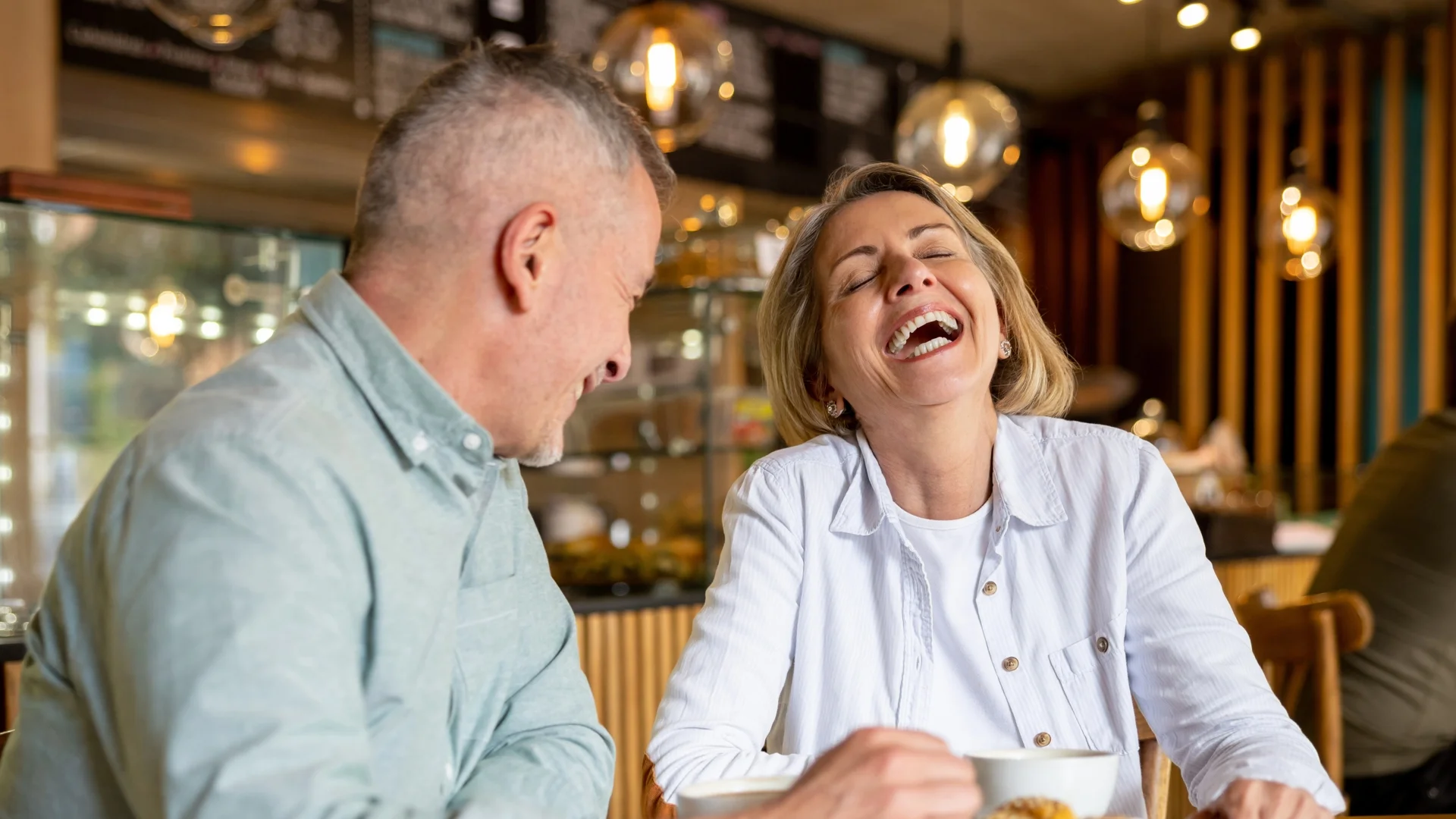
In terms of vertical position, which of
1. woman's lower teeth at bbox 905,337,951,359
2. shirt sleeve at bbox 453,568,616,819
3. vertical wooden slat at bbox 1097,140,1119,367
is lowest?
shirt sleeve at bbox 453,568,616,819

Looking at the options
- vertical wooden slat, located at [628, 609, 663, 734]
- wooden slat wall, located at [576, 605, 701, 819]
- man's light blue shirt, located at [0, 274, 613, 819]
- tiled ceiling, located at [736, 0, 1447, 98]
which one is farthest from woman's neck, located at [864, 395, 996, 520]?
tiled ceiling, located at [736, 0, 1447, 98]

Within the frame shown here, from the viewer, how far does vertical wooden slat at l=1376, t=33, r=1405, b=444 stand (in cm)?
615

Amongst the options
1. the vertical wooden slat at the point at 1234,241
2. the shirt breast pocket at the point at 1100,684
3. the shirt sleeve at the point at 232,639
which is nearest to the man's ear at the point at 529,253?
the shirt sleeve at the point at 232,639

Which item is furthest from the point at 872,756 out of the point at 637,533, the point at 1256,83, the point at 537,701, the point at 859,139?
the point at 1256,83

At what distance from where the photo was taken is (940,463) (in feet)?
5.28

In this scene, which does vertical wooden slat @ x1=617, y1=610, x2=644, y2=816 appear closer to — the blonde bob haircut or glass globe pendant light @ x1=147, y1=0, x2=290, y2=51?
the blonde bob haircut

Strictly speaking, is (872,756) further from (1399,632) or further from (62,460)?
(62,460)

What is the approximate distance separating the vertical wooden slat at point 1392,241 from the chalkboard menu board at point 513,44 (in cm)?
214

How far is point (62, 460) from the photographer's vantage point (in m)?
2.57

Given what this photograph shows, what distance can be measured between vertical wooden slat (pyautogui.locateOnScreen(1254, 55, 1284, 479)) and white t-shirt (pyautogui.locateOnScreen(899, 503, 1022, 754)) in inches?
221

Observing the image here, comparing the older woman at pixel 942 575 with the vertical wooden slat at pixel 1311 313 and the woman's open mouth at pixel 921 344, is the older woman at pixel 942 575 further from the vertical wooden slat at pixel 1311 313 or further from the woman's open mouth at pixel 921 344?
the vertical wooden slat at pixel 1311 313

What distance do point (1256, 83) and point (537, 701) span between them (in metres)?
6.66

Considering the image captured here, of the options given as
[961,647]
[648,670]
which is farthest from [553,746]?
[648,670]

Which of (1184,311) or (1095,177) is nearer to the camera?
(1184,311)
